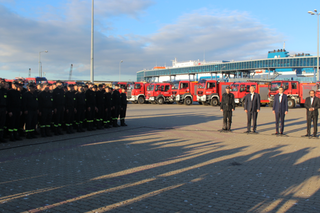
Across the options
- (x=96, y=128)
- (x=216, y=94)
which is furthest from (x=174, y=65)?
(x=96, y=128)

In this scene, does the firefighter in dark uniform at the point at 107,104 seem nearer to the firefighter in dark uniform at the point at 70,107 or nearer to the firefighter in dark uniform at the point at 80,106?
the firefighter in dark uniform at the point at 80,106

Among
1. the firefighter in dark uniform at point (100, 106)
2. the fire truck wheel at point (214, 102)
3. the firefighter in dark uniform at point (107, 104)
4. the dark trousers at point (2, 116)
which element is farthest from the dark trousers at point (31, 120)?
the fire truck wheel at point (214, 102)

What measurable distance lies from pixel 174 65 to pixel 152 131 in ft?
455

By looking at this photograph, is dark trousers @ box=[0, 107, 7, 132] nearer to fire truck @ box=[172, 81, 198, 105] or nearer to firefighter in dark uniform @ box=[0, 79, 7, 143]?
firefighter in dark uniform @ box=[0, 79, 7, 143]

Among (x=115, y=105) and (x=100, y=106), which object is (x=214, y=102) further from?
(x=100, y=106)

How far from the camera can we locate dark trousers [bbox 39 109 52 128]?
974 centimetres

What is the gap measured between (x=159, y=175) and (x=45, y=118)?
5.96 meters

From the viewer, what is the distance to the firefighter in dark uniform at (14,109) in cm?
879

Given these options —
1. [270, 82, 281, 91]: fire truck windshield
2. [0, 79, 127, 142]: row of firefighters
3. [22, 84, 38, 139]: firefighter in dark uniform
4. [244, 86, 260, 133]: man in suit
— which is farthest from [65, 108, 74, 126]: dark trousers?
[270, 82, 281, 91]: fire truck windshield

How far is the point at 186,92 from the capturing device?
31.0m

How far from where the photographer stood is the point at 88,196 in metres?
4.36

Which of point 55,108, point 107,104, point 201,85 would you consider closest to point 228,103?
point 107,104

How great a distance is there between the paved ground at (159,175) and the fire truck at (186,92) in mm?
21268

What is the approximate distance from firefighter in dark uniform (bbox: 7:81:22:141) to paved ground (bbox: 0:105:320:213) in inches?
23.0
